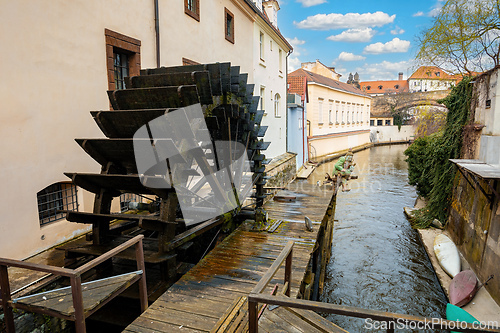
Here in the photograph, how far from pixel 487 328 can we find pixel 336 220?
11592 millimetres

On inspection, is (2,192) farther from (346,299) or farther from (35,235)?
(346,299)

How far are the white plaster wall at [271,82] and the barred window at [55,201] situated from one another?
9659mm

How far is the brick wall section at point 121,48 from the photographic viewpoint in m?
5.89

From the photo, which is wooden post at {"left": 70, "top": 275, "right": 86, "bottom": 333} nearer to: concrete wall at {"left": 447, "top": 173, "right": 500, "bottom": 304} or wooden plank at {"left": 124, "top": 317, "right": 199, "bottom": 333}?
wooden plank at {"left": 124, "top": 317, "right": 199, "bottom": 333}

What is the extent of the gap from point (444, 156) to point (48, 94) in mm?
10475

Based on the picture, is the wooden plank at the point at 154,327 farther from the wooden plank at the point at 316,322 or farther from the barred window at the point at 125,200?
the barred window at the point at 125,200

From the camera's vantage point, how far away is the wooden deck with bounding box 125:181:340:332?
3.20 metres

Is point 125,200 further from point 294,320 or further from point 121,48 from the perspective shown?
point 294,320

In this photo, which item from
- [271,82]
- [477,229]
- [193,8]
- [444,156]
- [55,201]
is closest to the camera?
[55,201]

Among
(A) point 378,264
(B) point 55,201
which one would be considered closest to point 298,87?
(A) point 378,264

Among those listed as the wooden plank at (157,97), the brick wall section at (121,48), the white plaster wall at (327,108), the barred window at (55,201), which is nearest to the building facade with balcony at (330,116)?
the white plaster wall at (327,108)

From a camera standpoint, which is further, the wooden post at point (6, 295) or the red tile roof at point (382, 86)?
the red tile roof at point (382, 86)

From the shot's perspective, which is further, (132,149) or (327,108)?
(327,108)

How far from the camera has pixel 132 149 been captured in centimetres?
443
